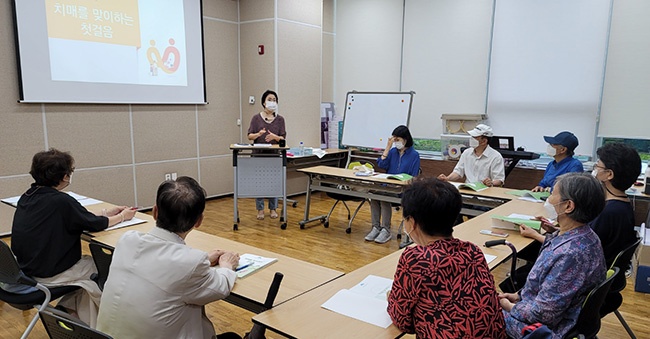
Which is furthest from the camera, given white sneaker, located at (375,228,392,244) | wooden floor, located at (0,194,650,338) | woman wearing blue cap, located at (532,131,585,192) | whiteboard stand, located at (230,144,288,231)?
whiteboard stand, located at (230,144,288,231)

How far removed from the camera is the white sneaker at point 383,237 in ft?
15.7

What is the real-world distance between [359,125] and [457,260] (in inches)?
204

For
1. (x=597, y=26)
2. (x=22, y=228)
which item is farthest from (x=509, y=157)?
(x=22, y=228)

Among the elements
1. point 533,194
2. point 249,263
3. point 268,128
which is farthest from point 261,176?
point 249,263

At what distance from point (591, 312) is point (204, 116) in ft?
18.8

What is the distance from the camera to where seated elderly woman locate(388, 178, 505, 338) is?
1.38 meters

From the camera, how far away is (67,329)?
1.37 metres

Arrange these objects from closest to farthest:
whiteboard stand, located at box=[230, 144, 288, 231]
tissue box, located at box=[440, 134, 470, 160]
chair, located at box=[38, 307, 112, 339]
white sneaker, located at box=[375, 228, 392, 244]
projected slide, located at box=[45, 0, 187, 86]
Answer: chair, located at box=[38, 307, 112, 339]
white sneaker, located at box=[375, 228, 392, 244]
projected slide, located at box=[45, 0, 187, 86]
whiteboard stand, located at box=[230, 144, 288, 231]
tissue box, located at box=[440, 134, 470, 160]

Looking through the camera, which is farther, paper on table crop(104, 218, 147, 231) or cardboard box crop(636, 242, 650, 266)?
cardboard box crop(636, 242, 650, 266)

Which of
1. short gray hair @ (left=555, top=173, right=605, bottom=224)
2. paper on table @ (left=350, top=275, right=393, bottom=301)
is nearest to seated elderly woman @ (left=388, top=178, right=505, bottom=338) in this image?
paper on table @ (left=350, top=275, right=393, bottom=301)

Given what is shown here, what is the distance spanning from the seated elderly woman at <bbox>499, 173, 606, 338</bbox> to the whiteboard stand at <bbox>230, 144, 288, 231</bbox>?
3.70 m

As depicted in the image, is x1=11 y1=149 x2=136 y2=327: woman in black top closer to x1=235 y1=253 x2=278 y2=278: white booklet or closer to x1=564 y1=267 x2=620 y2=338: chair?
x1=235 y1=253 x2=278 y2=278: white booklet

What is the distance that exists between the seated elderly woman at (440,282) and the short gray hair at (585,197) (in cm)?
62

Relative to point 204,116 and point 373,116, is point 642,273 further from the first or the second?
point 204,116
